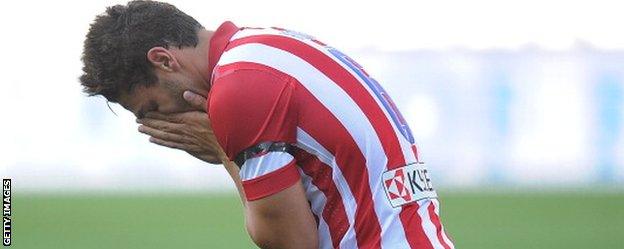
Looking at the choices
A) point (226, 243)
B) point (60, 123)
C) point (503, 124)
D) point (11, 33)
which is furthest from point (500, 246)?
point (11, 33)

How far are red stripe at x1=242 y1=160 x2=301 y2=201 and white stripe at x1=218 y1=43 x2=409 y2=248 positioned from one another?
203 millimetres

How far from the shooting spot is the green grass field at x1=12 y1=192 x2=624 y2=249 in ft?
43.8

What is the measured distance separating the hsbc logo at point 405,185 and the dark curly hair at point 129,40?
74cm

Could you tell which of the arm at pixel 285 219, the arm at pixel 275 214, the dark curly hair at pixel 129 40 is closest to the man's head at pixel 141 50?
the dark curly hair at pixel 129 40

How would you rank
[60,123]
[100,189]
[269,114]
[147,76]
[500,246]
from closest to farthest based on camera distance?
[269,114] < [147,76] < [500,246] < [60,123] < [100,189]

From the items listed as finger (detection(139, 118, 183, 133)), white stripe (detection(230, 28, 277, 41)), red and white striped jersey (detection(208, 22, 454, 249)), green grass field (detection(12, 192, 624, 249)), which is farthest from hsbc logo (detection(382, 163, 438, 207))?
green grass field (detection(12, 192, 624, 249))

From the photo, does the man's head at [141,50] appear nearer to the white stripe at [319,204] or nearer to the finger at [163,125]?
the finger at [163,125]

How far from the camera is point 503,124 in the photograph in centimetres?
1781

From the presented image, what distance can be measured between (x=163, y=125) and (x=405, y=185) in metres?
0.88

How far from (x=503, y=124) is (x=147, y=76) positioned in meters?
13.7

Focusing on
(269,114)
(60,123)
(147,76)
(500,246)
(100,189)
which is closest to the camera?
(269,114)

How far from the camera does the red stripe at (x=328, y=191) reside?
4184 millimetres

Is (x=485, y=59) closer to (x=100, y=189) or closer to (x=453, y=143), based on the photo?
(x=453, y=143)

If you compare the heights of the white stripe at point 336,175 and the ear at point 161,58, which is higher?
the ear at point 161,58
